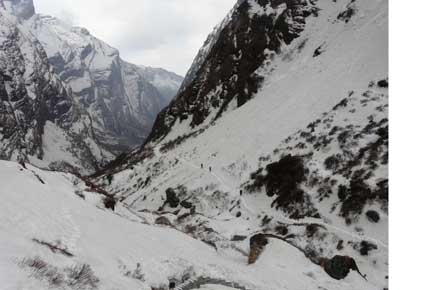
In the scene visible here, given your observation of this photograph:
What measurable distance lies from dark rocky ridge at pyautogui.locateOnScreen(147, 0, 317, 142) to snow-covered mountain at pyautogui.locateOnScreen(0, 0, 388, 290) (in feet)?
1.29

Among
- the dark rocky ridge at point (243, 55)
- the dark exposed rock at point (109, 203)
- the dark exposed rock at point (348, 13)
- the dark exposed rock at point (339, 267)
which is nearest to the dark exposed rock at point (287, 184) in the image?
the dark exposed rock at point (339, 267)

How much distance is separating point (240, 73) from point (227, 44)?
42.9 feet

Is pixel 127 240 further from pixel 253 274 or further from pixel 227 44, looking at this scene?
pixel 227 44

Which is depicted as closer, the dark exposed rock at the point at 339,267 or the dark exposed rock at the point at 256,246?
the dark exposed rock at the point at 339,267

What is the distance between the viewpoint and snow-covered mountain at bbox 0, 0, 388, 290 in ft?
28.4

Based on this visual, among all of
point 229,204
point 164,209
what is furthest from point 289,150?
point 164,209

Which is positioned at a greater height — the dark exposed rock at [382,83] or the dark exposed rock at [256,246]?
the dark exposed rock at [382,83]

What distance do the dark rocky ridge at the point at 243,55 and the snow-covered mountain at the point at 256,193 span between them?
0.39m

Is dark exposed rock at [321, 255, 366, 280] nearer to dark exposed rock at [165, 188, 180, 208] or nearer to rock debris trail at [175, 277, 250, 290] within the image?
rock debris trail at [175, 277, 250, 290]

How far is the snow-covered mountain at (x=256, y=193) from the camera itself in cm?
866

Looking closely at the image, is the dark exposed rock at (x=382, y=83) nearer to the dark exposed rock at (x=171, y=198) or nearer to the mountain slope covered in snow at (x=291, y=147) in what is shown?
the mountain slope covered in snow at (x=291, y=147)

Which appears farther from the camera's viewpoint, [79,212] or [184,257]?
[79,212]

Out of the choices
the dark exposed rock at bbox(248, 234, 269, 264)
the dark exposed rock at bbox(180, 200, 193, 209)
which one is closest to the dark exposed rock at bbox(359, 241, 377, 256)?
the dark exposed rock at bbox(248, 234, 269, 264)
